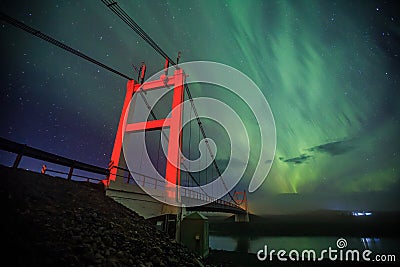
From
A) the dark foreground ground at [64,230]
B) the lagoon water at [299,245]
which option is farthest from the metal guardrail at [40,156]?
the lagoon water at [299,245]

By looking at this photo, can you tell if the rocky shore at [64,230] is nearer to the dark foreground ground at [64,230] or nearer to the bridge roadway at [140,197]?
the dark foreground ground at [64,230]

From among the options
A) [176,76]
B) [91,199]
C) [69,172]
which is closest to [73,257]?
[91,199]

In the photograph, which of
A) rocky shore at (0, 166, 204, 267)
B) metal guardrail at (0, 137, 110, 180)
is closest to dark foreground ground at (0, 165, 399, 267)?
rocky shore at (0, 166, 204, 267)

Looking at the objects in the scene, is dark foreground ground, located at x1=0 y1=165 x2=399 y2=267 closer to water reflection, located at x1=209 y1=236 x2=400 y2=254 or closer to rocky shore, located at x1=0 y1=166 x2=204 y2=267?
rocky shore, located at x1=0 y1=166 x2=204 y2=267

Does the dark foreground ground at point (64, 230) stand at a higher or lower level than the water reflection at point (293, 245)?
higher

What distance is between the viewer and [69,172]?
24.2 feet

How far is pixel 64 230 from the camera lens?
3.69 meters

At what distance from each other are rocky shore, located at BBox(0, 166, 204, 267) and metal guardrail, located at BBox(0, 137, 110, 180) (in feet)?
1.82

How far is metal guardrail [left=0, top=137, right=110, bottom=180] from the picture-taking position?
5.79m

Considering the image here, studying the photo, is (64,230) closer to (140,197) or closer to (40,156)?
(40,156)

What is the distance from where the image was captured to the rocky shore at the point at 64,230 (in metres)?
2.73

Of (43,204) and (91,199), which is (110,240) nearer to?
(43,204)

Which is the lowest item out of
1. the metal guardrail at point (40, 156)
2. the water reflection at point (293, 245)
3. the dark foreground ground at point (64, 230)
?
the water reflection at point (293, 245)

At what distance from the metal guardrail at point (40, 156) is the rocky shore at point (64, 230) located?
56 centimetres
